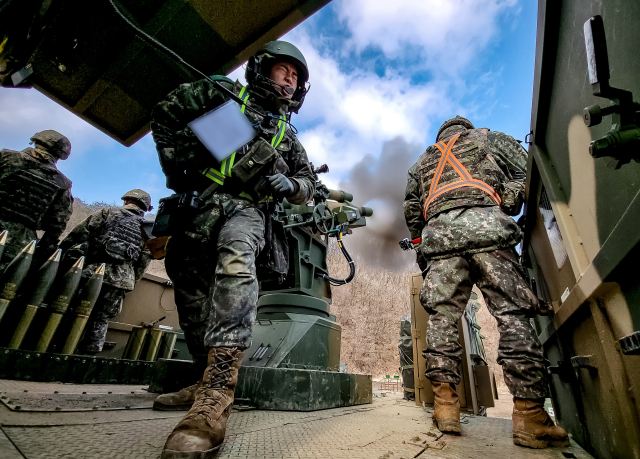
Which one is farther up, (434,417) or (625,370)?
(625,370)

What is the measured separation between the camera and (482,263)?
2006 mm

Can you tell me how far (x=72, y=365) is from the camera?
8.44ft

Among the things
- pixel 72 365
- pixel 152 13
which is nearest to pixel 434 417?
pixel 72 365

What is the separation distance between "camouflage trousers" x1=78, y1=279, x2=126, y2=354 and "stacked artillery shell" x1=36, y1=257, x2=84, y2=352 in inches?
24.2

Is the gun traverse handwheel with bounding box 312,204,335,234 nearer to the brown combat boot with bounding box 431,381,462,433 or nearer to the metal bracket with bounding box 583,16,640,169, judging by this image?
the brown combat boot with bounding box 431,381,462,433

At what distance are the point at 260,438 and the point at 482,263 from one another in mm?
1581

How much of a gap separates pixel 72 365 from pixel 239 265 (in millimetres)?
2087

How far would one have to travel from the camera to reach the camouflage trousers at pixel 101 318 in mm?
3945

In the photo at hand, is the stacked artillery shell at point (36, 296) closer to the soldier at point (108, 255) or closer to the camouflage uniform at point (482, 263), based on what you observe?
the soldier at point (108, 255)

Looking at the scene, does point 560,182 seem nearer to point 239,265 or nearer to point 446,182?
point 446,182

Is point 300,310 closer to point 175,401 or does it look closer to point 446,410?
point 175,401

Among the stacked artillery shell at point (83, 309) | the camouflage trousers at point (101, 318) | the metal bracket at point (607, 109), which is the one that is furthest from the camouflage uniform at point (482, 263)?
the camouflage trousers at point (101, 318)

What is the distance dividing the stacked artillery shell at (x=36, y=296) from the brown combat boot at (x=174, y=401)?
212cm

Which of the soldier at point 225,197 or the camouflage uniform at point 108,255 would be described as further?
the camouflage uniform at point 108,255
